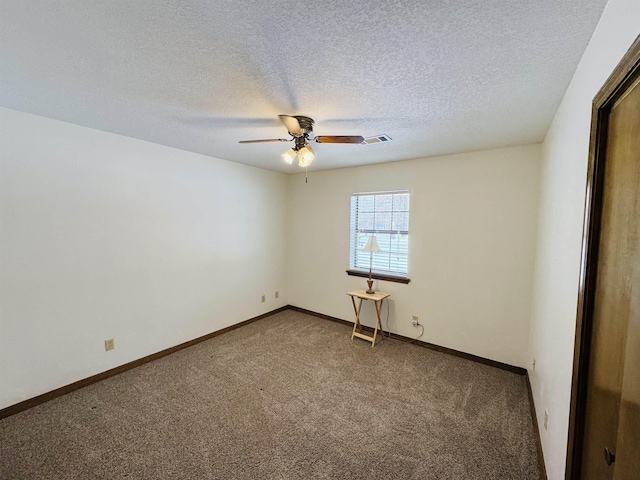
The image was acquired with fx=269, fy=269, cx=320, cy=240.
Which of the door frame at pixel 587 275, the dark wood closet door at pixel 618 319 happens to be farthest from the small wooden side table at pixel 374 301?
the dark wood closet door at pixel 618 319

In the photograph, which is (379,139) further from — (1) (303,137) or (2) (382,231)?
(2) (382,231)

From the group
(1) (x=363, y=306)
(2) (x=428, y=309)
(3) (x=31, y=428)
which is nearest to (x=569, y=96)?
(2) (x=428, y=309)

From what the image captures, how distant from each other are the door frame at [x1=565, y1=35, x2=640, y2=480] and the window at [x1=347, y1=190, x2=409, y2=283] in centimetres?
239

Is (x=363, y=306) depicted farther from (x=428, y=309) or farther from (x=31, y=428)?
(x=31, y=428)

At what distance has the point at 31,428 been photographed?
6.54 ft

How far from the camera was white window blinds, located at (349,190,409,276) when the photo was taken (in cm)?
357

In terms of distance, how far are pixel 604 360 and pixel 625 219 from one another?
1.62 feet

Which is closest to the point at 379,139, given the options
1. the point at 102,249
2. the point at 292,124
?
the point at 292,124

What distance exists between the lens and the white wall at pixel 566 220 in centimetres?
98

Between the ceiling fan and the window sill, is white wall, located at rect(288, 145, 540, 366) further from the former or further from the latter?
the ceiling fan

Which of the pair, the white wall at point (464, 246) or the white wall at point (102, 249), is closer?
the white wall at point (102, 249)

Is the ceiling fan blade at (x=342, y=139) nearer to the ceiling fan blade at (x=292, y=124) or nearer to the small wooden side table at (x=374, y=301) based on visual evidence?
the ceiling fan blade at (x=292, y=124)

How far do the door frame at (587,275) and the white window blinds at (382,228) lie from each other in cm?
242

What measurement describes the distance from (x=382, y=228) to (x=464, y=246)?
3.50ft
